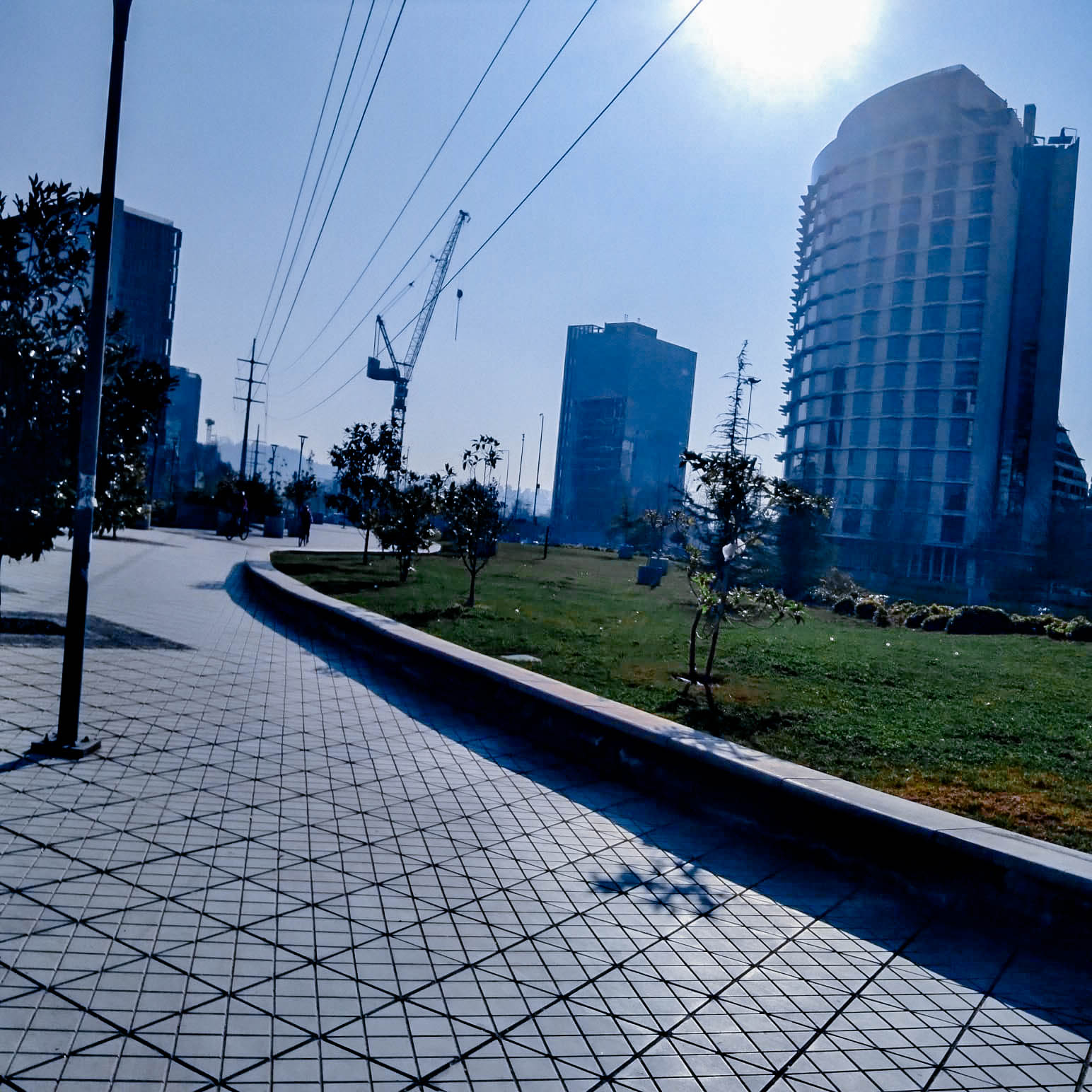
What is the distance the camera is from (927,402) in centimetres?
7769

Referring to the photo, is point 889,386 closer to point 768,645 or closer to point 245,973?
point 768,645

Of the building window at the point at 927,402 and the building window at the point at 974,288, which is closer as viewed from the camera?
the building window at the point at 974,288

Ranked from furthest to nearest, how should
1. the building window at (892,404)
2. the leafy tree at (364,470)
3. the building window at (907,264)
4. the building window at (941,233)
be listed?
1. the building window at (892,404)
2. the building window at (907,264)
3. the building window at (941,233)
4. the leafy tree at (364,470)

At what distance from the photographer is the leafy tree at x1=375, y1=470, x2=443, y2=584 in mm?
21281

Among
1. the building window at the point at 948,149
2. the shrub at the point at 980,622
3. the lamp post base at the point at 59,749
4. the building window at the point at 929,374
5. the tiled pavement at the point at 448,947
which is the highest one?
the building window at the point at 948,149

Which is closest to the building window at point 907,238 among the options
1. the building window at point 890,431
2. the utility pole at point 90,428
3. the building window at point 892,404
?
the building window at point 892,404

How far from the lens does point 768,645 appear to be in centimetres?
1359

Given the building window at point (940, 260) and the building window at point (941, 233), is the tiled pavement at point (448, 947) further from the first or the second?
the building window at point (941, 233)

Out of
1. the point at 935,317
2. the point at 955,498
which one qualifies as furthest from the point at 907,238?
the point at 955,498

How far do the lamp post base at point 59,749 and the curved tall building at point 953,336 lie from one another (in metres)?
73.3

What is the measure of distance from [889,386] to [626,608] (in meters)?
67.8

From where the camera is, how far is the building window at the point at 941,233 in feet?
253

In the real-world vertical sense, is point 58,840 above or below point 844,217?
below

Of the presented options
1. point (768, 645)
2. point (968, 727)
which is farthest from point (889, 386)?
point (968, 727)
